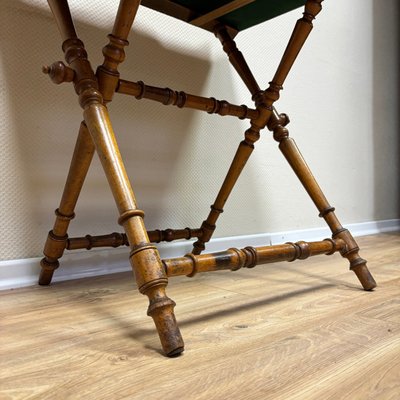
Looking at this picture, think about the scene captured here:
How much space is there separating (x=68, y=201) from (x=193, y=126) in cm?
54

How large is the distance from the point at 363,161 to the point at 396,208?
0.43m

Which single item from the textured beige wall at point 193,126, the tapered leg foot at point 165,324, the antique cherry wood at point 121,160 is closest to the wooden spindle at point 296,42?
the antique cherry wood at point 121,160

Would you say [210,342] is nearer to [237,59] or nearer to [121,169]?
[121,169]

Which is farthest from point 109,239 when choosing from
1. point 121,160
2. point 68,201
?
point 121,160

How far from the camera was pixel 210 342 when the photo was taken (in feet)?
1.68

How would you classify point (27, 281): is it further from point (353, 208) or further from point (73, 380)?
point (353, 208)

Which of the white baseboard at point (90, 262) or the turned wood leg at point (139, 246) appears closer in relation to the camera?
the turned wood leg at point (139, 246)

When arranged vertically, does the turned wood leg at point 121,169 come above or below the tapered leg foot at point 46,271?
above

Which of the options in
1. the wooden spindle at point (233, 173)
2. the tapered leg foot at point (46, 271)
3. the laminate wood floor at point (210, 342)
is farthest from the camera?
the wooden spindle at point (233, 173)

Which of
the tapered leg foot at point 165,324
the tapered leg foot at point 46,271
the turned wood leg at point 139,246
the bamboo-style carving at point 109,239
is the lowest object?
the tapered leg foot at point 46,271

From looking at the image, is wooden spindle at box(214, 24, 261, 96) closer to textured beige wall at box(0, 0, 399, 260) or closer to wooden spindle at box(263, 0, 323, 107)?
wooden spindle at box(263, 0, 323, 107)

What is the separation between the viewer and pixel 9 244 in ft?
2.71

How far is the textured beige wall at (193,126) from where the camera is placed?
0.85 meters

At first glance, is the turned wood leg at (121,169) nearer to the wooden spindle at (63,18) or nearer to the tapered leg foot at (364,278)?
the wooden spindle at (63,18)
